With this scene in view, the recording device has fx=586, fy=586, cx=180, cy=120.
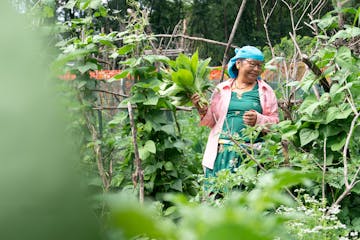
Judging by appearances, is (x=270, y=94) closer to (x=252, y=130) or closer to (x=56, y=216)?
(x=252, y=130)

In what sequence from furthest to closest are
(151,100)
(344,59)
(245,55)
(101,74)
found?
(245,55) → (151,100) → (101,74) → (344,59)

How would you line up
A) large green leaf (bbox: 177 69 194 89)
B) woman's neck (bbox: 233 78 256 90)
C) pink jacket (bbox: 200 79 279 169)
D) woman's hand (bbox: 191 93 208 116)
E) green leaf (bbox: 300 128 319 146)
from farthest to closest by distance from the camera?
woman's neck (bbox: 233 78 256 90), pink jacket (bbox: 200 79 279 169), woman's hand (bbox: 191 93 208 116), large green leaf (bbox: 177 69 194 89), green leaf (bbox: 300 128 319 146)

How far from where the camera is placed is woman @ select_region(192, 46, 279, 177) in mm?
3475

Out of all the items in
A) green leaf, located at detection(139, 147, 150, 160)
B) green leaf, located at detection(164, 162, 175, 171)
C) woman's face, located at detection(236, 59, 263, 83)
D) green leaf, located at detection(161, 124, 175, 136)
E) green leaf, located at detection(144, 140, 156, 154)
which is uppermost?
woman's face, located at detection(236, 59, 263, 83)

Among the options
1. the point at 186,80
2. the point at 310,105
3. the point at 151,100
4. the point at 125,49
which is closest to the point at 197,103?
the point at 186,80

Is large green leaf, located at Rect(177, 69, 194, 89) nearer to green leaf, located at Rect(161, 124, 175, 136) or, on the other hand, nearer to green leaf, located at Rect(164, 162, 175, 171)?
green leaf, located at Rect(161, 124, 175, 136)

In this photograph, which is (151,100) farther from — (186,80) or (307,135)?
(307,135)

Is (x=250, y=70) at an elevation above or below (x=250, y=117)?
above

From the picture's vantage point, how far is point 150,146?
354 centimetres

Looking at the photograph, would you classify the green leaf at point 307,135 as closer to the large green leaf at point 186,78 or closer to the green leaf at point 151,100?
the large green leaf at point 186,78

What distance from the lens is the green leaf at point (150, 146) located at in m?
3.50

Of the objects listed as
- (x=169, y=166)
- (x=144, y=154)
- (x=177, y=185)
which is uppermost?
(x=144, y=154)

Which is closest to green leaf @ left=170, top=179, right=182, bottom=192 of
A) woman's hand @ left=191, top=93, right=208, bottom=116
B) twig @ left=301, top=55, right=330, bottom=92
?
woman's hand @ left=191, top=93, right=208, bottom=116

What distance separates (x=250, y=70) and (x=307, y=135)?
716mm
